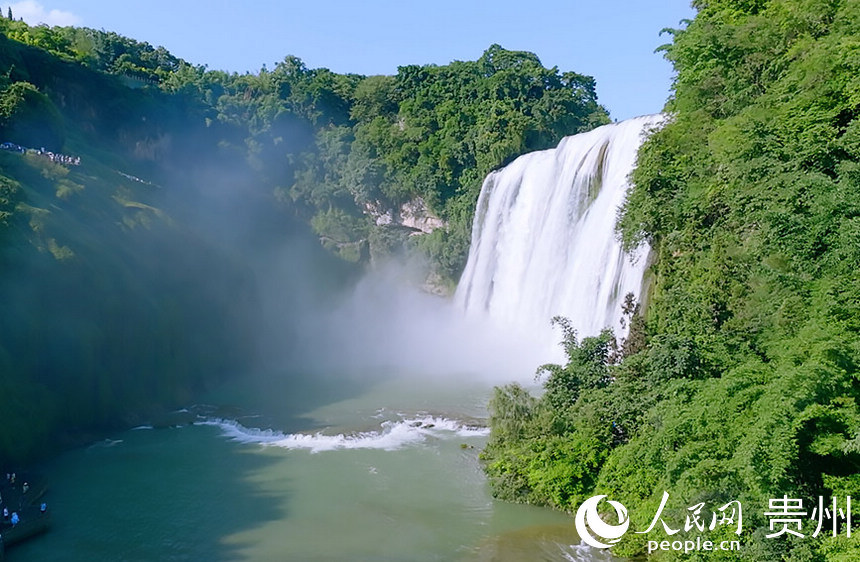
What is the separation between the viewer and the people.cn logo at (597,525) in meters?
14.0

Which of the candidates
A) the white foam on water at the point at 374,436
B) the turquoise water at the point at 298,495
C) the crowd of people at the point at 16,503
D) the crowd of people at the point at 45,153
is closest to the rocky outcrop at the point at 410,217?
the crowd of people at the point at 45,153

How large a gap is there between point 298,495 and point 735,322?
38.0 feet

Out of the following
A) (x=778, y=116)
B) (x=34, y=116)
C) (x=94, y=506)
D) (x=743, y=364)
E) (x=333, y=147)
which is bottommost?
(x=94, y=506)

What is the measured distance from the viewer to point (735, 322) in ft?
47.1

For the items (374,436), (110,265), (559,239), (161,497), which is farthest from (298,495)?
(559,239)

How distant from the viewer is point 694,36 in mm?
18594

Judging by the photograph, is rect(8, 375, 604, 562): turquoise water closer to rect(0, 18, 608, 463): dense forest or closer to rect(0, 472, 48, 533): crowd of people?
rect(0, 472, 48, 533): crowd of people

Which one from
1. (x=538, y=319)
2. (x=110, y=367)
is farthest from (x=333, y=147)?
(x=110, y=367)

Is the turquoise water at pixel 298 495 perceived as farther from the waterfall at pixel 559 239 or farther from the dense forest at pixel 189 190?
the waterfall at pixel 559 239

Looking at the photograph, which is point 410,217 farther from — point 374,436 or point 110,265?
point 374,436

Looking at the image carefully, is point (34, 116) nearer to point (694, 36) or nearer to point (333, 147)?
point (333, 147)

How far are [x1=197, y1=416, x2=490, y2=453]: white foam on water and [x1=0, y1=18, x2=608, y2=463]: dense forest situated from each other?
18.8 ft

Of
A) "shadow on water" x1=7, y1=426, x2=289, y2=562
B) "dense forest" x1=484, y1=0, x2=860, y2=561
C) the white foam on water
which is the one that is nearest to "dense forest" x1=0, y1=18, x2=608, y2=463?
"shadow on water" x1=7, y1=426, x2=289, y2=562

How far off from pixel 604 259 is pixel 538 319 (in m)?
7.11
